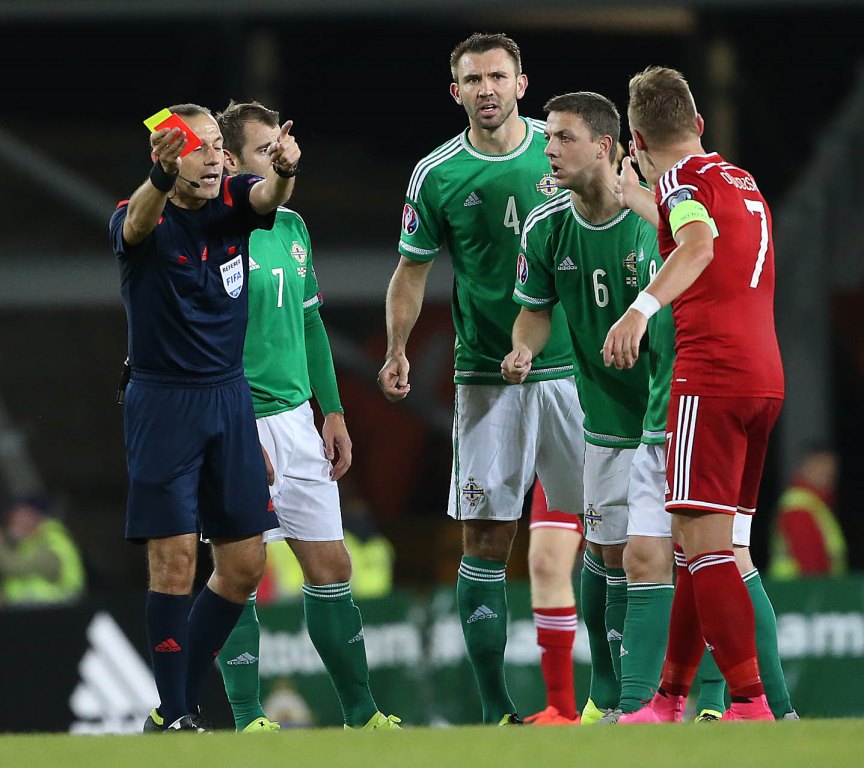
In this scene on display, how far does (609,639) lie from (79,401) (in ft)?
55.3

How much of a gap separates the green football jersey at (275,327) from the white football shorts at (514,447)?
0.69m

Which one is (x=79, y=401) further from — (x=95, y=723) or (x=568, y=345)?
(x=568, y=345)

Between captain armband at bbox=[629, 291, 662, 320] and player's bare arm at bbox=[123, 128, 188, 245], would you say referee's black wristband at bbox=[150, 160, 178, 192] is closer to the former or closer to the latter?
player's bare arm at bbox=[123, 128, 188, 245]

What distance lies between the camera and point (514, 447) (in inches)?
260

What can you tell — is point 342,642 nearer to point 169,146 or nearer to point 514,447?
point 514,447

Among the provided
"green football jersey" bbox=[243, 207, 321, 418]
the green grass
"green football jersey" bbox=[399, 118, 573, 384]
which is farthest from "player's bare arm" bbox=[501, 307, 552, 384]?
the green grass

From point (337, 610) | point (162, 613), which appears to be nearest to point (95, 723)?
point (337, 610)

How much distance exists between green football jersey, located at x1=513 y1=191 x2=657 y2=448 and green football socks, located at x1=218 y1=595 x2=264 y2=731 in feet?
5.17

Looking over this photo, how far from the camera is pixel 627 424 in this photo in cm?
629

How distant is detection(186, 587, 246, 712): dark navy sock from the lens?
5918 mm

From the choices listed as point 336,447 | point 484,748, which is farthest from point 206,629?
point 484,748

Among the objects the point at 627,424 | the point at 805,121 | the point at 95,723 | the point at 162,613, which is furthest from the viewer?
the point at 805,121

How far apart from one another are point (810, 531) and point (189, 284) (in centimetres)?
836

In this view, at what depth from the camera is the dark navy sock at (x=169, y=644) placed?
5508mm
